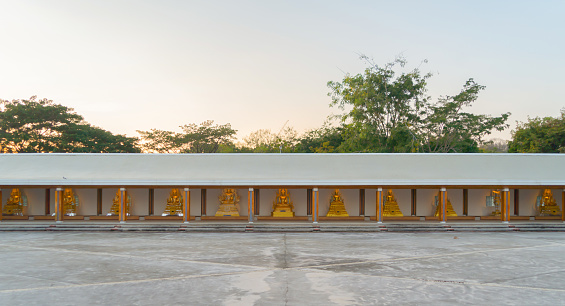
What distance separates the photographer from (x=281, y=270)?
12.0 meters

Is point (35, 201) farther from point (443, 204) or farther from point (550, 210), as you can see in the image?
point (550, 210)

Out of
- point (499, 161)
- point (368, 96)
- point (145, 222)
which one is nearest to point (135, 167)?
point (145, 222)

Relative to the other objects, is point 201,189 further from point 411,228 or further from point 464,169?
point 464,169

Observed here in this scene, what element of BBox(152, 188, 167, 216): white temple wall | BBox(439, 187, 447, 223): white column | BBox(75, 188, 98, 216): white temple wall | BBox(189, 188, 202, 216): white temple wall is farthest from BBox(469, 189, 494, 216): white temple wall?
BBox(75, 188, 98, 216): white temple wall

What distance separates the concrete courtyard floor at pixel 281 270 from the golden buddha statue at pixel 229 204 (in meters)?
4.60

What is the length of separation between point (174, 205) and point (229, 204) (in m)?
2.72

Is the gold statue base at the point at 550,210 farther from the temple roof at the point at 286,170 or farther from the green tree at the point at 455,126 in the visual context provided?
the green tree at the point at 455,126

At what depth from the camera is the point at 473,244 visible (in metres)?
17.0

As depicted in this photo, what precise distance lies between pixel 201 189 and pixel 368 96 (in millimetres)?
19859

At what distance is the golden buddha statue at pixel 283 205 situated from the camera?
23.6 m

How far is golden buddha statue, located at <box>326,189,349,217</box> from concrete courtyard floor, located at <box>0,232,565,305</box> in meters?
4.54

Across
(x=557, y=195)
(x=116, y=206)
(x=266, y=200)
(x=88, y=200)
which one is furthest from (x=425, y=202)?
(x=88, y=200)

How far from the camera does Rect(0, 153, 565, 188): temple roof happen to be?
21250mm

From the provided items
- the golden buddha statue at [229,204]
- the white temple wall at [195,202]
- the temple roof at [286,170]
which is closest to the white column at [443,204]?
the temple roof at [286,170]
